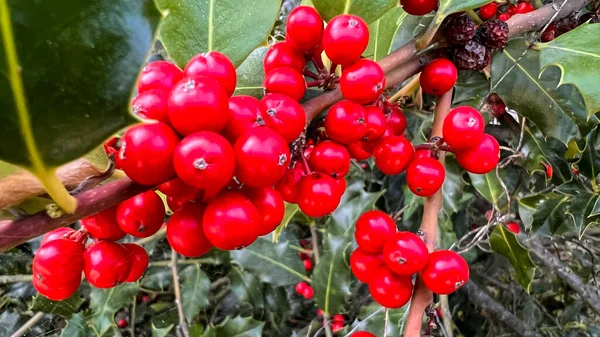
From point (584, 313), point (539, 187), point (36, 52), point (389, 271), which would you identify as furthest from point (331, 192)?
point (584, 313)

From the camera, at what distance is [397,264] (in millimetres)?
664

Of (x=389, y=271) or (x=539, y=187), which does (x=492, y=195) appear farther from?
(x=389, y=271)

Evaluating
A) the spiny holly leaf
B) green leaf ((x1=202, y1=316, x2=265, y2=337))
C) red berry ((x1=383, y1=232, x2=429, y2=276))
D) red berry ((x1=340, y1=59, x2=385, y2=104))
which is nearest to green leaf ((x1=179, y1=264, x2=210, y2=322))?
green leaf ((x1=202, y1=316, x2=265, y2=337))

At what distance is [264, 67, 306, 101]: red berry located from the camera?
0.62 m

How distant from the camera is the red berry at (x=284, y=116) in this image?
1.81 feet

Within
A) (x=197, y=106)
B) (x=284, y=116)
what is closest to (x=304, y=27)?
(x=284, y=116)

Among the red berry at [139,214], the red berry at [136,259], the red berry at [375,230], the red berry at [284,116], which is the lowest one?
the red berry at [375,230]

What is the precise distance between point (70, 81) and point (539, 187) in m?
1.49

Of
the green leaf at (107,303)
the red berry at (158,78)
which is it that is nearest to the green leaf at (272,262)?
the green leaf at (107,303)

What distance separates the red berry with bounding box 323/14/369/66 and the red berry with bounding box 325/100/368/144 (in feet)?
0.21

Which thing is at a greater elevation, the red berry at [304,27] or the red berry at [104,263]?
the red berry at [304,27]

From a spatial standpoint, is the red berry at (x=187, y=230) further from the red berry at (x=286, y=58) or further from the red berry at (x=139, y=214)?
the red berry at (x=286, y=58)

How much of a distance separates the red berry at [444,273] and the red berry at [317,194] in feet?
0.58

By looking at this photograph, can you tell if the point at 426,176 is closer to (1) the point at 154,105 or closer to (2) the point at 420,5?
(2) the point at 420,5
